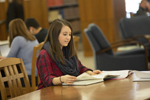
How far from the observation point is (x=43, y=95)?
1.58 metres

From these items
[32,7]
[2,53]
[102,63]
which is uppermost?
[32,7]

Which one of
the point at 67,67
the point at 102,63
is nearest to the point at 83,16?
the point at 102,63

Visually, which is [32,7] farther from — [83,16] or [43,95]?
[43,95]

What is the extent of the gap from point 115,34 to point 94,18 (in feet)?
2.13

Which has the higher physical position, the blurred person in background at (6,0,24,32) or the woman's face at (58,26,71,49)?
the blurred person in background at (6,0,24,32)

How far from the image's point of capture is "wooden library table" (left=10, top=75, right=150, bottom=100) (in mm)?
1433

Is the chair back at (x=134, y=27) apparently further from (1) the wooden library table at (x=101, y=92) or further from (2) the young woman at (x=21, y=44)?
(1) the wooden library table at (x=101, y=92)

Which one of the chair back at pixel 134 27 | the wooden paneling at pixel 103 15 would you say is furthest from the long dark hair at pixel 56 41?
the wooden paneling at pixel 103 15

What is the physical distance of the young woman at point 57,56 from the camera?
6.72 feet

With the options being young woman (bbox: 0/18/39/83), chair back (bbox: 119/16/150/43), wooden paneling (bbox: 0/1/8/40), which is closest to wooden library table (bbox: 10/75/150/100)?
young woman (bbox: 0/18/39/83)

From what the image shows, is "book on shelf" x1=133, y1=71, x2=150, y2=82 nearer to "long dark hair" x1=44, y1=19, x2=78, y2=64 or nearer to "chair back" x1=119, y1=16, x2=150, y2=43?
"long dark hair" x1=44, y1=19, x2=78, y2=64

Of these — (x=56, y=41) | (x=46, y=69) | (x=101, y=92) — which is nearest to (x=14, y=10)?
(x=56, y=41)

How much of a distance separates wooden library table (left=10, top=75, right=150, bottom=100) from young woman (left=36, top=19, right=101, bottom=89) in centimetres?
29

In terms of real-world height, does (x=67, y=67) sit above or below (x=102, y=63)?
above
